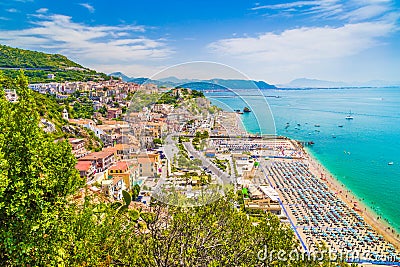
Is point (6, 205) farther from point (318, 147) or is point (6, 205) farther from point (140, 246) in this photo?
point (318, 147)

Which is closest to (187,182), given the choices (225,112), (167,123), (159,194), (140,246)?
(159,194)

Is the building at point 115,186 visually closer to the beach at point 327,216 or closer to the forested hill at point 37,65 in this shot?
the beach at point 327,216

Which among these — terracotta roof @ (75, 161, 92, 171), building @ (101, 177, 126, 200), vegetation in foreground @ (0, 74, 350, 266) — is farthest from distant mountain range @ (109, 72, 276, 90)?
terracotta roof @ (75, 161, 92, 171)

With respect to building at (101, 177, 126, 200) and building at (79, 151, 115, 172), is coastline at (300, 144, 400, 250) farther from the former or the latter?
building at (79, 151, 115, 172)

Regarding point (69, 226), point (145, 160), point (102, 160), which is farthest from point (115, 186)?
point (145, 160)

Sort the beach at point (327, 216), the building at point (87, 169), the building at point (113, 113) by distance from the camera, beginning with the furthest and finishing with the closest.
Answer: the building at point (113, 113) < the building at point (87, 169) < the beach at point (327, 216)

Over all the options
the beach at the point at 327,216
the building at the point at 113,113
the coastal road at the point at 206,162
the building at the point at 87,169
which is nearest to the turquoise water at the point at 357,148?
the coastal road at the point at 206,162

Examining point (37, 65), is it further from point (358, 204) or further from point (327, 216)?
point (358, 204)
